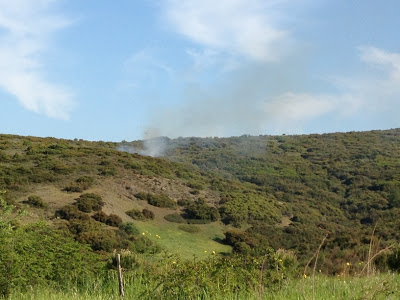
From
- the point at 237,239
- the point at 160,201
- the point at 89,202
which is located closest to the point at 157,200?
the point at 160,201

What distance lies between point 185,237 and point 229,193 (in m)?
14.8

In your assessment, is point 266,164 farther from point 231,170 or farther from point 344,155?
point 344,155

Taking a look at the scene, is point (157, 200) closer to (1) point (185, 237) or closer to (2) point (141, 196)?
(2) point (141, 196)

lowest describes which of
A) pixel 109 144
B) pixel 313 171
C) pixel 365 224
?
pixel 365 224

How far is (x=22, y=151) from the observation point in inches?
1970

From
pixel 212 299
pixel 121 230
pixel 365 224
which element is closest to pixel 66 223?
pixel 121 230

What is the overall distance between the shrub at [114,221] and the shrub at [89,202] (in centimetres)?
150

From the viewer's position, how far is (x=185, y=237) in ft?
118

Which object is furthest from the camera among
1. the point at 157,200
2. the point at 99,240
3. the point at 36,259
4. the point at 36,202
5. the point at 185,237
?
the point at 157,200

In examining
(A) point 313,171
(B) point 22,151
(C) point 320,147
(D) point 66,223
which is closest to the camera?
(D) point 66,223

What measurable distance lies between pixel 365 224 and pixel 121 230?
25059 millimetres

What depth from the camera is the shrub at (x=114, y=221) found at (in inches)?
1352

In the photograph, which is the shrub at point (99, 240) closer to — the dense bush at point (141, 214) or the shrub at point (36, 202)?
the shrub at point (36, 202)

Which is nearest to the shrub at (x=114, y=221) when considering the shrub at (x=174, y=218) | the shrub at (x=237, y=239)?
the shrub at (x=174, y=218)
